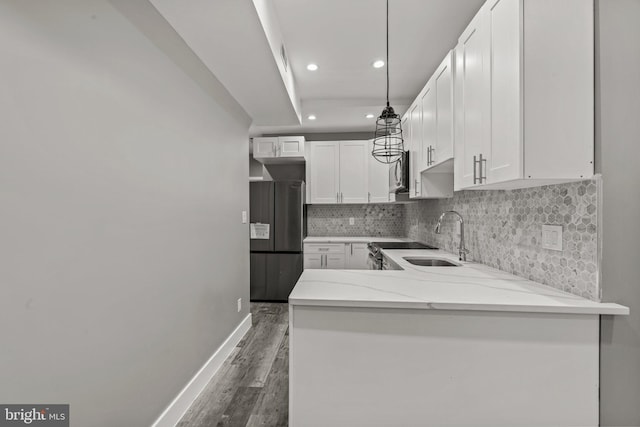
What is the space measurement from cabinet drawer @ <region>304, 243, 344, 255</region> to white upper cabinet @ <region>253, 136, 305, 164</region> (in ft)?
4.36

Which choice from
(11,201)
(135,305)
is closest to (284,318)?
(135,305)

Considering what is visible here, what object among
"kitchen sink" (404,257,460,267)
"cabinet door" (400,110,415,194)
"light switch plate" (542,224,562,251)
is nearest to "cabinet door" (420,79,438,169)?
"cabinet door" (400,110,415,194)

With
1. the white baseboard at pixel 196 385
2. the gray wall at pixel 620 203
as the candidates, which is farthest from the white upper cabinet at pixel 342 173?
the gray wall at pixel 620 203

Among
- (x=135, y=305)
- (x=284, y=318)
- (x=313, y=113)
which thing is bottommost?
(x=284, y=318)

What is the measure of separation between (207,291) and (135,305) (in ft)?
2.62

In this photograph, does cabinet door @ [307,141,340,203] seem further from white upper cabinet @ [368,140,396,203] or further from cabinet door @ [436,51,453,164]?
cabinet door @ [436,51,453,164]

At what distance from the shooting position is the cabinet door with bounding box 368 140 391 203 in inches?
174

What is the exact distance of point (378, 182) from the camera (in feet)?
14.5

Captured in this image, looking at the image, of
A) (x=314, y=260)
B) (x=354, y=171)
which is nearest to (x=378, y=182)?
(x=354, y=171)

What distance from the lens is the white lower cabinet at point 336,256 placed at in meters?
→ 4.09

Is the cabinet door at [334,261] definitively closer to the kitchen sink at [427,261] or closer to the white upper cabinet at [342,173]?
the white upper cabinet at [342,173]

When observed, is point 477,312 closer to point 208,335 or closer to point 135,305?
point 135,305

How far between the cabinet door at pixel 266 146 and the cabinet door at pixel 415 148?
2.10m

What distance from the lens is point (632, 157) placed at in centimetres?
116
